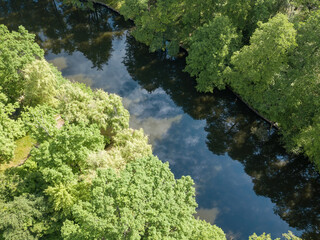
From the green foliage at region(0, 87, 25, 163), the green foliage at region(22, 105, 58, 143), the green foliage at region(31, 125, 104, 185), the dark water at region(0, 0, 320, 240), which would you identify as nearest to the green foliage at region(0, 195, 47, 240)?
the green foliage at region(31, 125, 104, 185)

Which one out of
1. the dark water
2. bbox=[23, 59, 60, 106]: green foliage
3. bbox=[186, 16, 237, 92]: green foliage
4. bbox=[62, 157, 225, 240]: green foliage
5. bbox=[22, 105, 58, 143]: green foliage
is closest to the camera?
bbox=[62, 157, 225, 240]: green foliage

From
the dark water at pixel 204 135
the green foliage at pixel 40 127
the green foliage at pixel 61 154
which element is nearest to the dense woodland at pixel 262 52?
the dark water at pixel 204 135

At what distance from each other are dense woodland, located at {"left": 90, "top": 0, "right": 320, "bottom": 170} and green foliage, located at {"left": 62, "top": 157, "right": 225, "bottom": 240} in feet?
65.4

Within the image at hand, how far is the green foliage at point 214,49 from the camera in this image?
3934 cm

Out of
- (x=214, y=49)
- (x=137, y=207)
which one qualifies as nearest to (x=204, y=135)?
(x=214, y=49)

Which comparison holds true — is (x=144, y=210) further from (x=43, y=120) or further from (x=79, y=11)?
(x=79, y=11)

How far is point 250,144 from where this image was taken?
130 ft

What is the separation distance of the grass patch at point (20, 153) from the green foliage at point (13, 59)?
20.5 feet

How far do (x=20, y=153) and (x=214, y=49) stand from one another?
31.9m

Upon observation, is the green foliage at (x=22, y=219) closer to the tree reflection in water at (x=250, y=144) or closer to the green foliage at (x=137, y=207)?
the green foliage at (x=137, y=207)

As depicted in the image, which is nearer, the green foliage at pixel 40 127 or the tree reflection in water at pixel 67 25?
the green foliage at pixel 40 127

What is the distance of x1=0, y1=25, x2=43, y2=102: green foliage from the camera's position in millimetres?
32656

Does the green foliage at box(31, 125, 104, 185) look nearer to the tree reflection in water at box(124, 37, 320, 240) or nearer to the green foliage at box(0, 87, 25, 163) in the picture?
the green foliage at box(0, 87, 25, 163)

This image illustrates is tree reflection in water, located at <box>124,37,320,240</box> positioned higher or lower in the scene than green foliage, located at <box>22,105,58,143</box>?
higher
